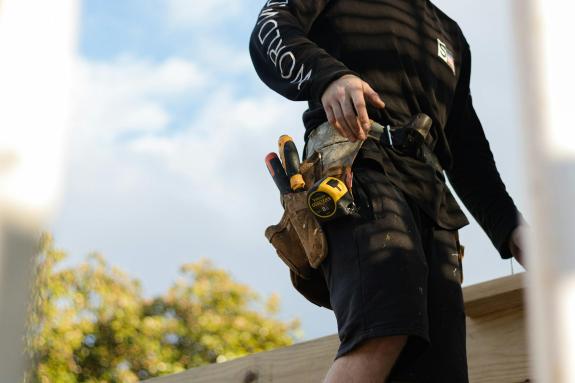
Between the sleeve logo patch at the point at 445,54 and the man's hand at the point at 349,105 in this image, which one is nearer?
the man's hand at the point at 349,105

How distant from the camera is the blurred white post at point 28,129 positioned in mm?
661

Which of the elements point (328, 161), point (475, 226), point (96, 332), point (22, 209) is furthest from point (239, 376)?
point (96, 332)

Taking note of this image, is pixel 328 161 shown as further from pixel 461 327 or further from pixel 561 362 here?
pixel 561 362

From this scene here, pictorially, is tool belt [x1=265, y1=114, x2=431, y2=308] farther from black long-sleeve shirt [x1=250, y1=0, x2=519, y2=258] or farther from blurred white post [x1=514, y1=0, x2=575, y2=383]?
blurred white post [x1=514, y1=0, x2=575, y2=383]

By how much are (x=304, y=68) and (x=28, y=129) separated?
1.66m

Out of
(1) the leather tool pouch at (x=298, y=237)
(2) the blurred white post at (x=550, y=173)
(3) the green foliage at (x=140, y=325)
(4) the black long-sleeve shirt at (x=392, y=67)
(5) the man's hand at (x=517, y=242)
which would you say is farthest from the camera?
(3) the green foliage at (x=140, y=325)

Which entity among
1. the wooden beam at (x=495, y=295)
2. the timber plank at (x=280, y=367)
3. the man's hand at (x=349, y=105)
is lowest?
the timber plank at (x=280, y=367)

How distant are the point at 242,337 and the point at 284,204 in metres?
10.6

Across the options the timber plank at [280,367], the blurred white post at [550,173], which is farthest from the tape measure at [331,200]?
the blurred white post at [550,173]

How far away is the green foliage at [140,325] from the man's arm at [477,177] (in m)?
9.11

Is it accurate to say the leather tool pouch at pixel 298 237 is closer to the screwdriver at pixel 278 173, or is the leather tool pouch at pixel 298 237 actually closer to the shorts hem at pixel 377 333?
the screwdriver at pixel 278 173

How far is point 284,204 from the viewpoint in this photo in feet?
7.74

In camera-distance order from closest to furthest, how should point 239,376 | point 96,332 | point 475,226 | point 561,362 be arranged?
point 561,362
point 475,226
point 239,376
point 96,332

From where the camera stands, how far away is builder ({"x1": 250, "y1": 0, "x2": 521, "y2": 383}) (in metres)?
2.04
